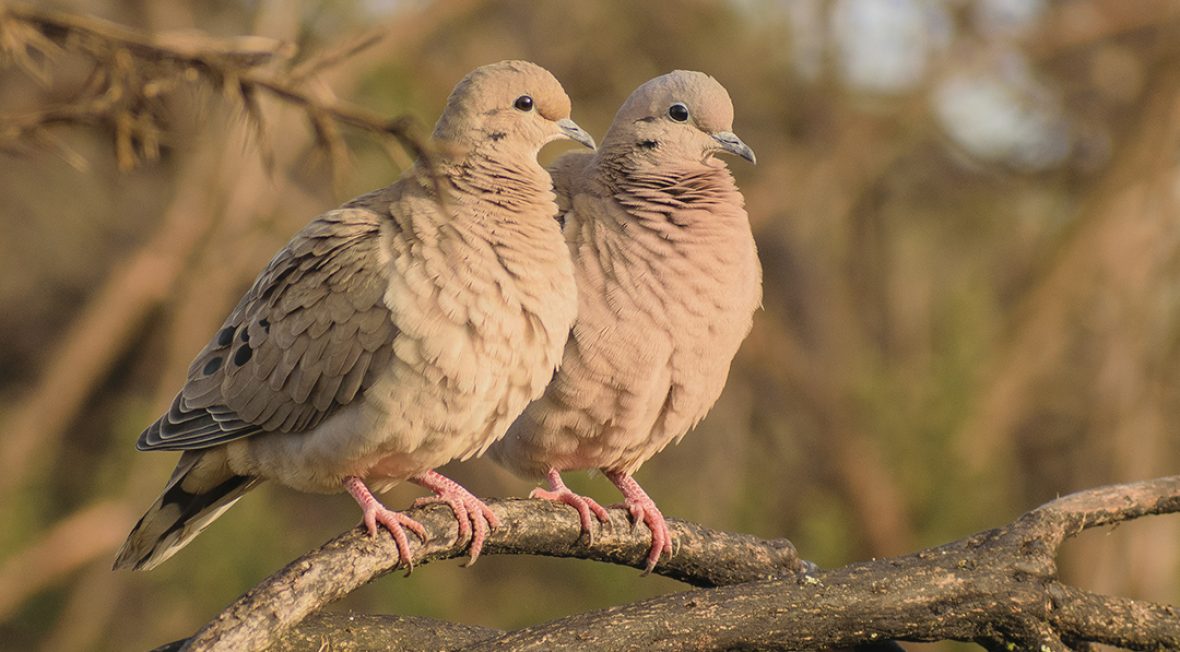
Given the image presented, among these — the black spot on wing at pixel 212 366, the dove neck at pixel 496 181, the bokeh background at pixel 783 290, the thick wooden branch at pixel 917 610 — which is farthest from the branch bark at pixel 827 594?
the bokeh background at pixel 783 290

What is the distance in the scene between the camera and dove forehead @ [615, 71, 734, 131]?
3.97 meters

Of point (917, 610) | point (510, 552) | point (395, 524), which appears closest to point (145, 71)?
point (395, 524)

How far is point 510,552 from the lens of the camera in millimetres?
3297

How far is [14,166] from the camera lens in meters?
10.3

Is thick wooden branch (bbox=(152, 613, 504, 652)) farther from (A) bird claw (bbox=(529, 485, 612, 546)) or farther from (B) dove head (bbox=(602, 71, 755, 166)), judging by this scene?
(B) dove head (bbox=(602, 71, 755, 166))

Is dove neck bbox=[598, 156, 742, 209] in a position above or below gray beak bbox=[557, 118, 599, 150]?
above

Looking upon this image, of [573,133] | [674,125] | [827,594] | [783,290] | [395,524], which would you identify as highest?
[783,290]

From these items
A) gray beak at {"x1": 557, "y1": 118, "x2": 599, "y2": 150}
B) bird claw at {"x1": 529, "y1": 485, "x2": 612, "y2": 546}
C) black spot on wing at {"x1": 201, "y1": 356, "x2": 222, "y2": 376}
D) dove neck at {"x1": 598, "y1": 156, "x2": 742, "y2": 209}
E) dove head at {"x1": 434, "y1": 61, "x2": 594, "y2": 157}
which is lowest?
black spot on wing at {"x1": 201, "y1": 356, "x2": 222, "y2": 376}

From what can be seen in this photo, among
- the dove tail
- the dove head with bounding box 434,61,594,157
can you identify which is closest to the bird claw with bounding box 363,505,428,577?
the dove tail

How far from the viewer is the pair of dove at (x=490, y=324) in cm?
337

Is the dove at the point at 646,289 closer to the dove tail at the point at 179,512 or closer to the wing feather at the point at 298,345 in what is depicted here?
the wing feather at the point at 298,345

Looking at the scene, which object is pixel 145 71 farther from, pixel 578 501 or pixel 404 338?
pixel 578 501

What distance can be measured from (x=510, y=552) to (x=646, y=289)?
856 millimetres

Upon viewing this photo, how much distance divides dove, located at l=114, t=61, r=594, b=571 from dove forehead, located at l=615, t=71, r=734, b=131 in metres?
0.29
